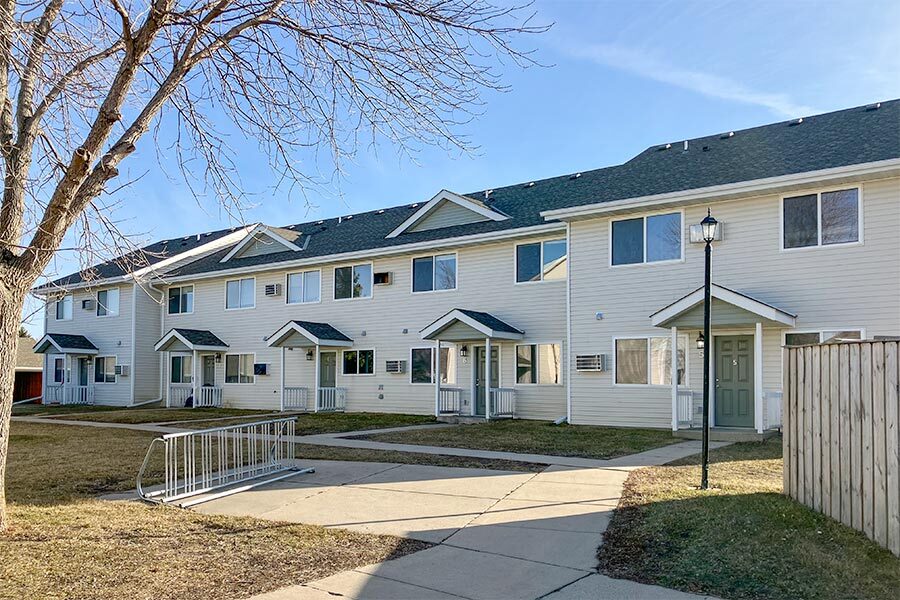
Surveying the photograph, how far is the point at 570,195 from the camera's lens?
18.8 meters

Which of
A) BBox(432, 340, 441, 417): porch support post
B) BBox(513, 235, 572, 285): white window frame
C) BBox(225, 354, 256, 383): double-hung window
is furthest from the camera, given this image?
BBox(225, 354, 256, 383): double-hung window

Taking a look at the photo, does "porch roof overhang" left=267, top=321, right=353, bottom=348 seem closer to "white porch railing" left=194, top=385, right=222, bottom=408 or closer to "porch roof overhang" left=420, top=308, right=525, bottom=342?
"porch roof overhang" left=420, top=308, right=525, bottom=342

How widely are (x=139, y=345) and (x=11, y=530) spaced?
22.7m

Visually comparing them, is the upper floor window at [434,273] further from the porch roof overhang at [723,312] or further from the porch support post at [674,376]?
the porch support post at [674,376]

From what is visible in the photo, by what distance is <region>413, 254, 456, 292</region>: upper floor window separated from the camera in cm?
2030

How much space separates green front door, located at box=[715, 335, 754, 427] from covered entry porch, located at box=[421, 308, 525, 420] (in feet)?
17.3

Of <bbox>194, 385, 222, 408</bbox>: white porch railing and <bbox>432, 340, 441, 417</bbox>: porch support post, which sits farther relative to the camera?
<bbox>194, 385, 222, 408</bbox>: white porch railing

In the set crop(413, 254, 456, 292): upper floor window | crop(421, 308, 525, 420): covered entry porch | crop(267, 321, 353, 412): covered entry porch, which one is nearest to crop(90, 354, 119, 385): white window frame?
crop(267, 321, 353, 412): covered entry porch

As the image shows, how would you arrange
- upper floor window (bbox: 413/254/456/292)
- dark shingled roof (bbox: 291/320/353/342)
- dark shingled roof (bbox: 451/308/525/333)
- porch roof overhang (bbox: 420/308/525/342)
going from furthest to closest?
dark shingled roof (bbox: 291/320/353/342) → upper floor window (bbox: 413/254/456/292) → dark shingled roof (bbox: 451/308/525/333) → porch roof overhang (bbox: 420/308/525/342)

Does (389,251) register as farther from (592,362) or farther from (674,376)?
(674,376)

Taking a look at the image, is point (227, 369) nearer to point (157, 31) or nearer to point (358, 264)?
point (358, 264)

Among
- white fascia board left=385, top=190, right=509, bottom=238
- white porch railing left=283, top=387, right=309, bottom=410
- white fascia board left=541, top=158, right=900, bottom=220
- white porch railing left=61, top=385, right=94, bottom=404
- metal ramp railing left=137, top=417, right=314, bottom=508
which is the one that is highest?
white fascia board left=385, top=190, right=509, bottom=238

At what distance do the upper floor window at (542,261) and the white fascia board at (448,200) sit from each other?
4.46 ft

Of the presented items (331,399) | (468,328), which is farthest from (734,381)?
(331,399)
